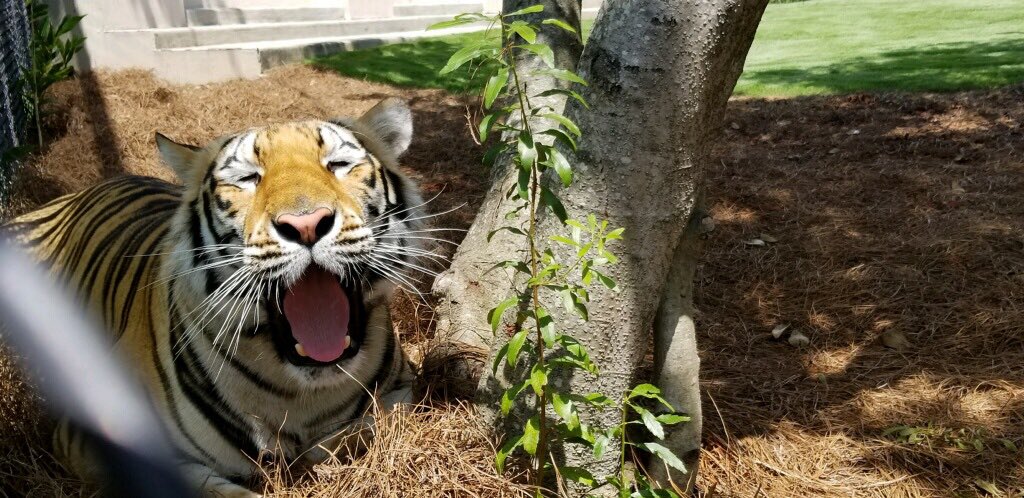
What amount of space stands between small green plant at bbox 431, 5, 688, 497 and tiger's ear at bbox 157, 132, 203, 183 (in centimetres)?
122

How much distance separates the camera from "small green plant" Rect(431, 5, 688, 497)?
1.99 meters

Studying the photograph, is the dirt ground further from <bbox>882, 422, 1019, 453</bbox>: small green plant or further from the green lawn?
the green lawn

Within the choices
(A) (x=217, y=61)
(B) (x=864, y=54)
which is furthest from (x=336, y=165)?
(B) (x=864, y=54)

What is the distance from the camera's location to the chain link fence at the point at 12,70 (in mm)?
5834

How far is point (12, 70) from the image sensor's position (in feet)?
22.3

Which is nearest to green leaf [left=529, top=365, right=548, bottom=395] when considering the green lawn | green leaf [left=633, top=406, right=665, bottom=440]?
green leaf [left=633, top=406, right=665, bottom=440]

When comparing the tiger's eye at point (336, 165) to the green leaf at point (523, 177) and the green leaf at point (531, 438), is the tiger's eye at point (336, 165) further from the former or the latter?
Answer: the green leaf at point (531, 438)

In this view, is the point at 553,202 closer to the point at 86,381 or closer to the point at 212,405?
the point at 212,405

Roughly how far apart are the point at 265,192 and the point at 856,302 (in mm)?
3061

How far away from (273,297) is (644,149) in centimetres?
127

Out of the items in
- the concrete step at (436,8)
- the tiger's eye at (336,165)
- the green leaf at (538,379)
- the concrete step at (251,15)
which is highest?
the concrete step at (251,15)

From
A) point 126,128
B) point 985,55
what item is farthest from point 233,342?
point 985,55

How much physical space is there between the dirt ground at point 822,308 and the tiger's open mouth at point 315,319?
440 mm

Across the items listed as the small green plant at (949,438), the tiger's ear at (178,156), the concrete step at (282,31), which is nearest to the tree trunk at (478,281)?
the tiger's ear at (178,156)
